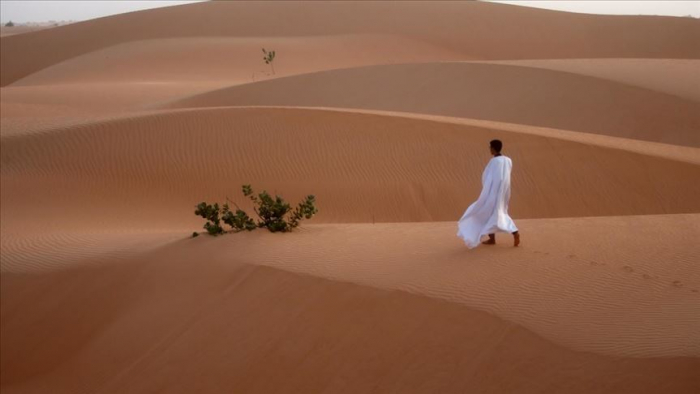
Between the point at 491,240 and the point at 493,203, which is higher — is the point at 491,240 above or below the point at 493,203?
below

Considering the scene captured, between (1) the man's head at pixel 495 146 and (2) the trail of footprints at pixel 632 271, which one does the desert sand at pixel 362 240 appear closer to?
(2) the trail of footprints at pixel 632 271

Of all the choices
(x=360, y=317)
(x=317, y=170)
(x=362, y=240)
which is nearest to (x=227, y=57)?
(x=317, y=170)

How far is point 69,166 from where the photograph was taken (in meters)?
15.7

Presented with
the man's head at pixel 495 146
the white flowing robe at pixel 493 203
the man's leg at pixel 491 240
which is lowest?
the man's leg at pixel 491 240

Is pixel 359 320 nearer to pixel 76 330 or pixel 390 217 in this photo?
pixel 76 330

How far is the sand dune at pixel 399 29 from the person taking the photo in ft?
168

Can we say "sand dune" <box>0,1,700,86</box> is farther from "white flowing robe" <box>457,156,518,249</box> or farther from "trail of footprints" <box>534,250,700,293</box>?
"trail of footprints" <box>534,250,700,293</box>

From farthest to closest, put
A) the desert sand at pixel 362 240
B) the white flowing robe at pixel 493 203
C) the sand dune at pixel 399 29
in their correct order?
the sand dune at pixel 399 29 → the white flowing robe at pixel 493 203 → the desert sand at pixel 362 240

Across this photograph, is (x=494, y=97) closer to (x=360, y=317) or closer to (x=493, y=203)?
(x=493, y=203)

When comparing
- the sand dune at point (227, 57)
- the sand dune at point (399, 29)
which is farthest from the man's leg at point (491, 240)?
the sand dune at point (399, 29)

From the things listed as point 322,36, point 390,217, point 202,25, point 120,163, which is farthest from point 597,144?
point 202,25

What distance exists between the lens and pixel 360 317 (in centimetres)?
673

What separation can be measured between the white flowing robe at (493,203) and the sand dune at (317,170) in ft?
20.2

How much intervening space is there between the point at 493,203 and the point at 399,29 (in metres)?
50.3
